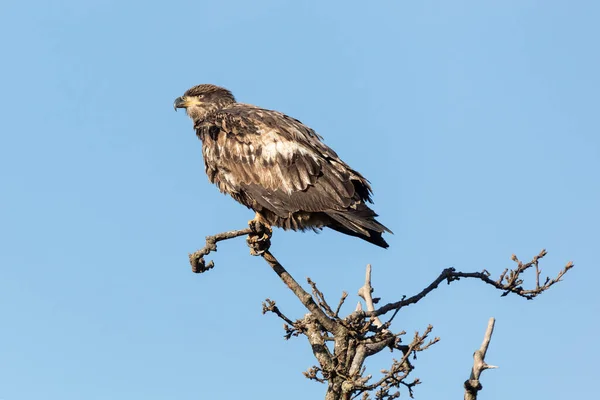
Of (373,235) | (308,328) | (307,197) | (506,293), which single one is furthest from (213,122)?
(506,293)

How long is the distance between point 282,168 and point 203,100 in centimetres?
183

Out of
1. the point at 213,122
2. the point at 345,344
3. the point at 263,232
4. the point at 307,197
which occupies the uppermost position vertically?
the point at 213,122

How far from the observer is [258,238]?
808cm

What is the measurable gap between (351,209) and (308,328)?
67.5 inches

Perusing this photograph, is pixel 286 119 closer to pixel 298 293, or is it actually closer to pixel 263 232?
pixel 263 232

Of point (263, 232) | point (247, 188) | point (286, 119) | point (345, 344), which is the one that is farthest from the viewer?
point (286, 119)

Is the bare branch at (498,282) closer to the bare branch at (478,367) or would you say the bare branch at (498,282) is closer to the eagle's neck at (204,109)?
the bare branch at (478,367)

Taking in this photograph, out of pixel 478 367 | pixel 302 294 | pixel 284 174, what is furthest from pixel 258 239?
pixel 478 367

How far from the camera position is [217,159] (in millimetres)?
9156

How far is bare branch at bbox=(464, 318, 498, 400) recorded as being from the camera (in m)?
6.29

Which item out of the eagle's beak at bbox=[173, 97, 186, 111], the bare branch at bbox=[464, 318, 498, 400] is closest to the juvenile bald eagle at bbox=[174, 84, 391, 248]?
the eagle's beak at bbox=[173, 97, 186, 111]

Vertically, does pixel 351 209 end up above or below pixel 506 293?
above

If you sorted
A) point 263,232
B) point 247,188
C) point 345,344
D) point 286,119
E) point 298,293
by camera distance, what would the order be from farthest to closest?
point 286,119
point 247,188
point 263,232
point 298,293
point 345,344

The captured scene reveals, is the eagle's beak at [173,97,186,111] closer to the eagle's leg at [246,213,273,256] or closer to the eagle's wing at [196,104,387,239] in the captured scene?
the eagle's wing at [196,104,387,239]
